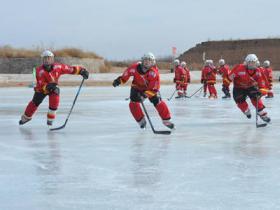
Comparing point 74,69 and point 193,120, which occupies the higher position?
point 74,69

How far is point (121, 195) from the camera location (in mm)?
3521

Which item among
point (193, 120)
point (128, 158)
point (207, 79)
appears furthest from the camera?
point (207, 79)

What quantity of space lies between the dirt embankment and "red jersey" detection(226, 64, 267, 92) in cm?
5370

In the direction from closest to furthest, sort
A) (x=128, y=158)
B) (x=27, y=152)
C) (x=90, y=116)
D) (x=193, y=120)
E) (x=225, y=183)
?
(x=225, y=183) → (x=128, y=158) → (x=27, y=152) → (x=193, y=120) → (x=90, y=116)

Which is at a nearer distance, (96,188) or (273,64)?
(96,188)

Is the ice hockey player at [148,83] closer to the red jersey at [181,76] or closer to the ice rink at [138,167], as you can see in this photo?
the ice rink at [138,167]

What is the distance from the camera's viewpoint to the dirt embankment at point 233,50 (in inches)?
2466

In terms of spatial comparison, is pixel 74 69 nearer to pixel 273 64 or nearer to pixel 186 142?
pixel 186 142

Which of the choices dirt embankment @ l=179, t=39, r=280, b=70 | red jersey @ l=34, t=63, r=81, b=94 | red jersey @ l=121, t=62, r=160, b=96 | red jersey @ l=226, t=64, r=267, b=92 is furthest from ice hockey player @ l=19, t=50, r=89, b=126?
dirt embankment @ l=179, t=39, r=280, b=70

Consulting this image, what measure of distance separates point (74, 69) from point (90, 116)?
1.65 metres

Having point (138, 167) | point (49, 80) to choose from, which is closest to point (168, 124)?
point (49, 80)

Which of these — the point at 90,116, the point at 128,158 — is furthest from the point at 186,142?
the point at 90,116

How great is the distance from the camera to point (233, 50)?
66.6 m

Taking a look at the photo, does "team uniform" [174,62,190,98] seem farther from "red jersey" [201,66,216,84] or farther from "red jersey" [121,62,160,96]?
Answer: "red jersey" [121,62,160,96]
